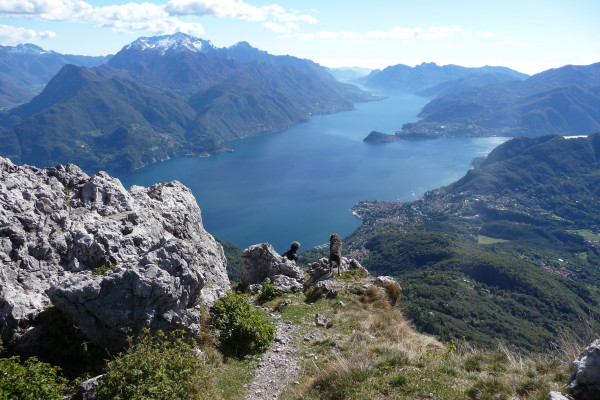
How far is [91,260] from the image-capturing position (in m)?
11.7

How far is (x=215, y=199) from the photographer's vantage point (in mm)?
174750

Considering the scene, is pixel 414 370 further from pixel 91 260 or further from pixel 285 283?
pixel 285 283

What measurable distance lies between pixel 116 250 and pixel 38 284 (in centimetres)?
259

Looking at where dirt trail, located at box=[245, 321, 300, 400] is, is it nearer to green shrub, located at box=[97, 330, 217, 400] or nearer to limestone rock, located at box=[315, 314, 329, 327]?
limestone rock, located at box=[315, 314, 329, 327]

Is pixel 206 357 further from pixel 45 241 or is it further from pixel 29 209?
pixel 29 209

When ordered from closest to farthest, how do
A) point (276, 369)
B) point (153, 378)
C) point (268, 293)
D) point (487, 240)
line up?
point (153, 378), point (276, 369), point (268, 293), point (487, 240)

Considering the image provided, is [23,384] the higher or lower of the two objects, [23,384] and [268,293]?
the higher

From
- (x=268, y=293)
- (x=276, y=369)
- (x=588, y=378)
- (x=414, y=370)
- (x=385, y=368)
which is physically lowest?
(x=268, y=293)

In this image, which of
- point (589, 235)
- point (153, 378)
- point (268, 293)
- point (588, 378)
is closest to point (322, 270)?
point (268, 293)

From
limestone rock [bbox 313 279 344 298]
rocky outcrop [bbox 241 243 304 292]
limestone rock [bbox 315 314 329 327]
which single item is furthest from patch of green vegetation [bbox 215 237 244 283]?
limestone rock [bbox 315 314 329 327]

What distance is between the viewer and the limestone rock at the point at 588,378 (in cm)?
634

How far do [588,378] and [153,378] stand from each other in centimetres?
867

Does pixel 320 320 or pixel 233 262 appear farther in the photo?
pixel 233 262

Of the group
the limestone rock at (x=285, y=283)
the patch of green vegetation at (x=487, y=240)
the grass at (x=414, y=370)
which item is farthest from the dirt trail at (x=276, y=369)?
the patch of green vegetation at (x=487, y=240)
